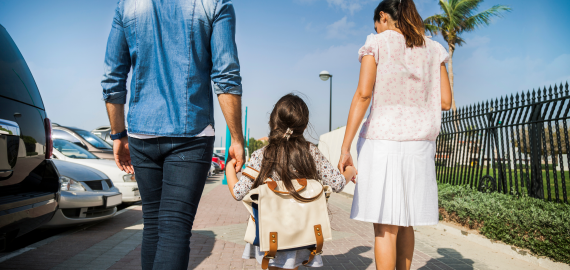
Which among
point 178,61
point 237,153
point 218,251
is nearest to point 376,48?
point 237,153

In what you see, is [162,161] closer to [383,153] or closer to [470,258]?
[383,153]

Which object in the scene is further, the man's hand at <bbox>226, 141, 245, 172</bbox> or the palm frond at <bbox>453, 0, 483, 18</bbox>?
the palm frond at <bbox>453, 0, 483, 18</bbox>

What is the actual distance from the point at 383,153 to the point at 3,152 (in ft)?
7.81

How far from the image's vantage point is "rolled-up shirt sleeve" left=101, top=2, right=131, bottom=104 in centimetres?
193

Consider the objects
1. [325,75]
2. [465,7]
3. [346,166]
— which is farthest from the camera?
[465,7]

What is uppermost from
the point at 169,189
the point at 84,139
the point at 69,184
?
the point at 84,139

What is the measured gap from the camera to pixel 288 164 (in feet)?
7.29

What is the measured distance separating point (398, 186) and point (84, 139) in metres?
8.69

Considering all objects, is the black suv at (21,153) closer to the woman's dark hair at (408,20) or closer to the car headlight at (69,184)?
the car headlight at (69,184)

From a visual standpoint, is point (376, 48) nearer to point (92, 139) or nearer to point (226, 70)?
point (226, 70)

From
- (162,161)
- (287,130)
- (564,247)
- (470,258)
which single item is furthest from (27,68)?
(564,247)

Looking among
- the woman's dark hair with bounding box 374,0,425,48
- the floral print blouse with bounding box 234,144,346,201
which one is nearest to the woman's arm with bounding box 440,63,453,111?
the woman's dark hair with bounding box 374,0,425,48

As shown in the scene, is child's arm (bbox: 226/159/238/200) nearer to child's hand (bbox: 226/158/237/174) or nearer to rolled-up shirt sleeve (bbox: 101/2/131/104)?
child's hand (bbox: 226/158/237/174)

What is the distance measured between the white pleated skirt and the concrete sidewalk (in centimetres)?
142
